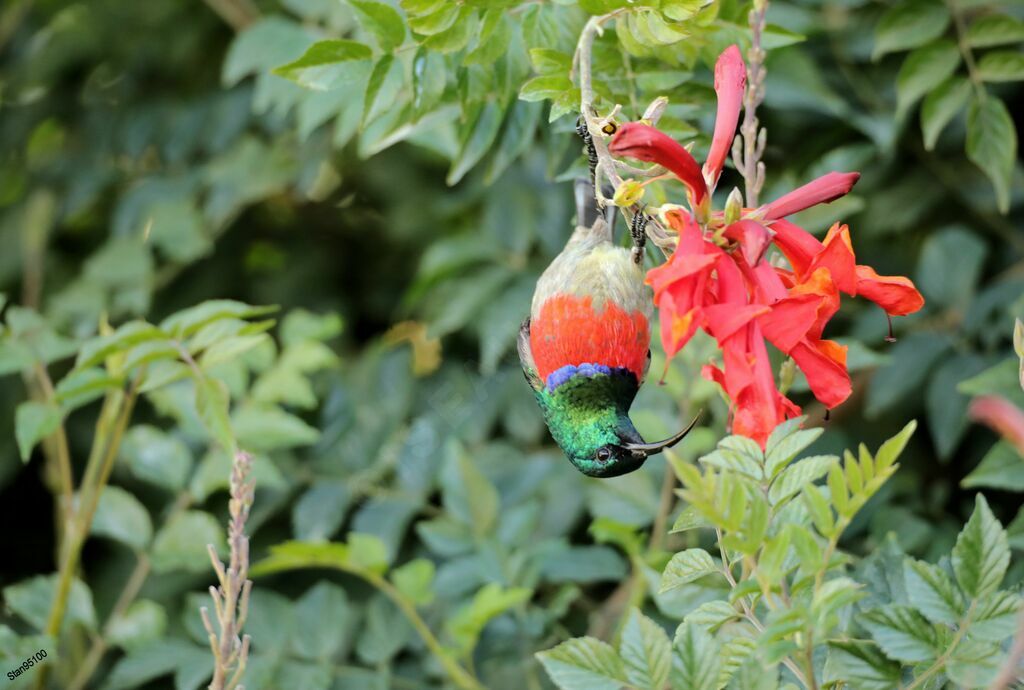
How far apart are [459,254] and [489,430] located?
0.38 m

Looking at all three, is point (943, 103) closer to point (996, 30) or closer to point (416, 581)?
point (996, 30)

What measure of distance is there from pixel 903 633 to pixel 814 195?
0.42 metres

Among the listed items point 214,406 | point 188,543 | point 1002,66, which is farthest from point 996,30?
point 188,543

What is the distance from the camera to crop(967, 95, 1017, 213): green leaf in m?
1.78

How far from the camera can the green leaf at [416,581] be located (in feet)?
6.12

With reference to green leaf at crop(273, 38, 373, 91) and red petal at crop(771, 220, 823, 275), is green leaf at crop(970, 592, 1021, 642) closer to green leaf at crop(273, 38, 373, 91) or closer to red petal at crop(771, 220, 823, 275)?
red petal at crop(771, 220, 823, 275)

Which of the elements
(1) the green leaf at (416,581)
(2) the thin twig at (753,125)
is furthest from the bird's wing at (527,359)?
(1) the green leaf at (416,581)

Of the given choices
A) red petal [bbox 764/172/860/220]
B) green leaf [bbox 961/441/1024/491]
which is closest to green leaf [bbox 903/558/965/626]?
red petal [bbox 764/172/860/220]

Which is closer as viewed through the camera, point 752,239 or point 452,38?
point 752,239

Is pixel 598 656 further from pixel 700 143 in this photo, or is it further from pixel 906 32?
pixel 906 32

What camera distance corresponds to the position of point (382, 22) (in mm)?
1480

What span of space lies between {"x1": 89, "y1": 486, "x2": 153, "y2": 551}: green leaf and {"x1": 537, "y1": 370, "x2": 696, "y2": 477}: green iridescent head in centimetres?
99

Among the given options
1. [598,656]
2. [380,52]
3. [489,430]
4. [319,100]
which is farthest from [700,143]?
[489,430]

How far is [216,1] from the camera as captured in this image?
279 centimetres
